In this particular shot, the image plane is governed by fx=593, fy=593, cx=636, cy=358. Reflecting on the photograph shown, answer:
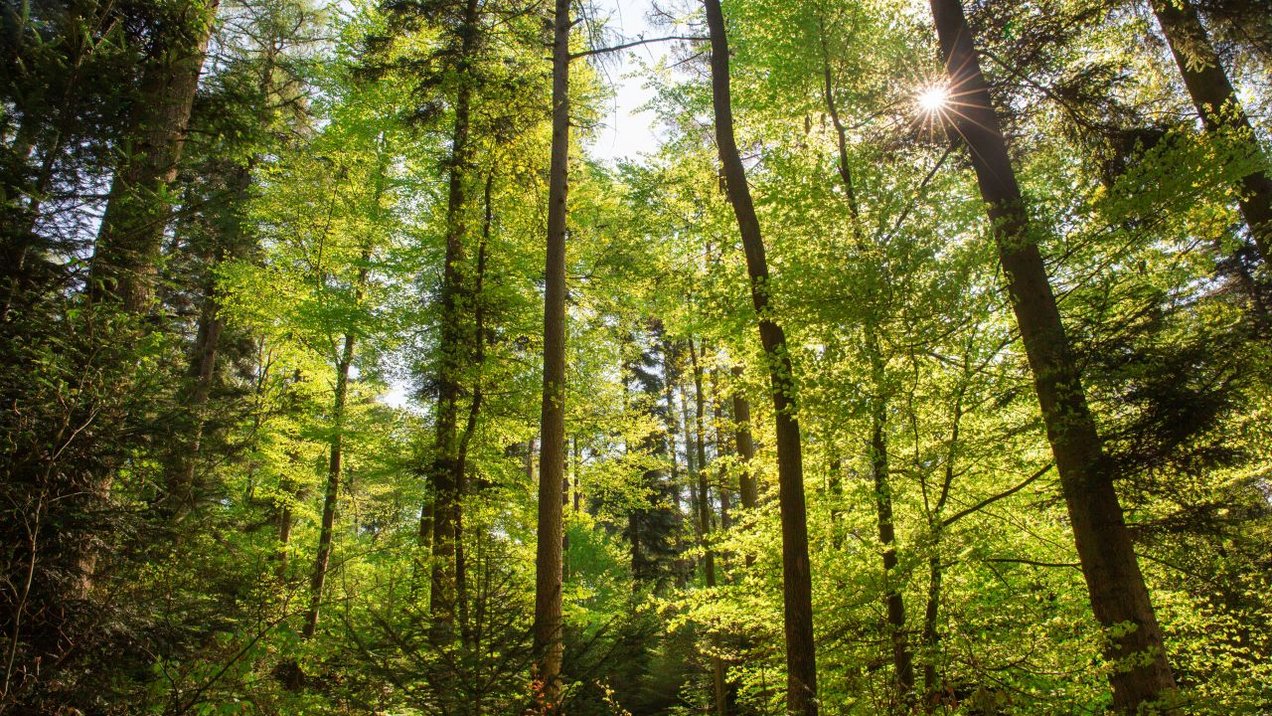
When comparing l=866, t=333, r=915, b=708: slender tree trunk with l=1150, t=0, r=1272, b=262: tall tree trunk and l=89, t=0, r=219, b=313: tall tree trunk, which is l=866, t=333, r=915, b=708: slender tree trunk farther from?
l=89, t=0, r=219, b=313: tall tree trunk

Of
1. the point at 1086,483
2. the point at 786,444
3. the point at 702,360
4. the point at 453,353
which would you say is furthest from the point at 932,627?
the point at 453,353

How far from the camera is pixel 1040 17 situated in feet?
23.6

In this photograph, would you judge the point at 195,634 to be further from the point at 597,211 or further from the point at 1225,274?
the point at 1225,274

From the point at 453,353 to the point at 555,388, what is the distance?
2830 mm

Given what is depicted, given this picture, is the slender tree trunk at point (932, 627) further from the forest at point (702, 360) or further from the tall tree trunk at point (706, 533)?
the tall tree trunk at point (706, 533)

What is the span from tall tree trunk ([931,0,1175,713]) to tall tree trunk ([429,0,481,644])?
24.4ft

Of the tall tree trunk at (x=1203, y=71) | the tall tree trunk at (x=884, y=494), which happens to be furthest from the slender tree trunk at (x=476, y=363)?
the tall tree trunk at (x=1203, y=71)

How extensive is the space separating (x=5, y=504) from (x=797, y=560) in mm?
6038

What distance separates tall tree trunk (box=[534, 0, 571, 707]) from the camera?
6883 millimetres

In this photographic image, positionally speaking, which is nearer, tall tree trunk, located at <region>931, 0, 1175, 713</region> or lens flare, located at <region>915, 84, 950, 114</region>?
tall tree trunk, located at <region>931, 0, 1175, 713</region>

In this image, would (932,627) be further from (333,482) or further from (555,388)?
(333,482)

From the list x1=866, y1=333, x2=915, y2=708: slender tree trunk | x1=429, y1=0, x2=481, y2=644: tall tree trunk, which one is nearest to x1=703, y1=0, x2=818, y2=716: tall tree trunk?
x1=866, y1=333, x2=915, y2=708: slender tree trunk

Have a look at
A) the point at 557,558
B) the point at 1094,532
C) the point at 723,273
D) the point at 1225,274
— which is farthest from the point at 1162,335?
the point at 1225,274

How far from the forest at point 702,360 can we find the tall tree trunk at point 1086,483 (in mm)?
38
